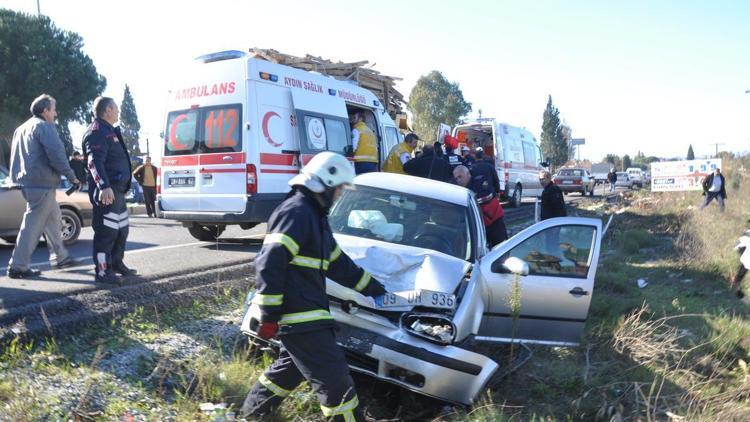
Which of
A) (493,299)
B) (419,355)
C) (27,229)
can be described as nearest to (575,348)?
(493,299)

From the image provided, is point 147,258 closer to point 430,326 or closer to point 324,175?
point 430,326

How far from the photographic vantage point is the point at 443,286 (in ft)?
13.6

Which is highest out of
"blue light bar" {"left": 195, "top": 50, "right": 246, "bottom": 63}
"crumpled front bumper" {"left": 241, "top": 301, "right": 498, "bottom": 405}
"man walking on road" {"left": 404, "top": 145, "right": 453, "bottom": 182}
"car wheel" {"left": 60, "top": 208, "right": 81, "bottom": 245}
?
"blue light bar" {"left": 195, "top": 50, "right": 246, "bottom": 63}

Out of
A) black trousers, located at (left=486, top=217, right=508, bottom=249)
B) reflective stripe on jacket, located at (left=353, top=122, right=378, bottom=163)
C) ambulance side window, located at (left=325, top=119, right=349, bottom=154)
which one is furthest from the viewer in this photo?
reflective stripe on jacket, located at (left=353, top=122, right=378, bottom=163)

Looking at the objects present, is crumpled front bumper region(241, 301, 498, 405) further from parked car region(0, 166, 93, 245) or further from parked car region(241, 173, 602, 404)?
parked car region(0, 166, 93, 245)

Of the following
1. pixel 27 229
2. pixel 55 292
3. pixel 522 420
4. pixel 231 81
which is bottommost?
pixel 522 420

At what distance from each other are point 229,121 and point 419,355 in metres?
5.71

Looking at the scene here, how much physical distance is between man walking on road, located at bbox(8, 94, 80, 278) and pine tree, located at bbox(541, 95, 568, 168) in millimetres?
79774

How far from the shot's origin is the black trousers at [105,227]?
534cm

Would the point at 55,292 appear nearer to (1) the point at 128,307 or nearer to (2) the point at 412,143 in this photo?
(1) the point at 128,307

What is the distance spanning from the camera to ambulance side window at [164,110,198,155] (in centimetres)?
852

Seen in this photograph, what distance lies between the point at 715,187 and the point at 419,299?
16.1 m

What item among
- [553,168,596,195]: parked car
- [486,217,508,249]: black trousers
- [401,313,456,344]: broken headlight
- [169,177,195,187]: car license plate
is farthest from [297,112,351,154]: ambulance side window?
[553,168,596,195]: parked car

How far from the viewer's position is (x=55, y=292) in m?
5.14
